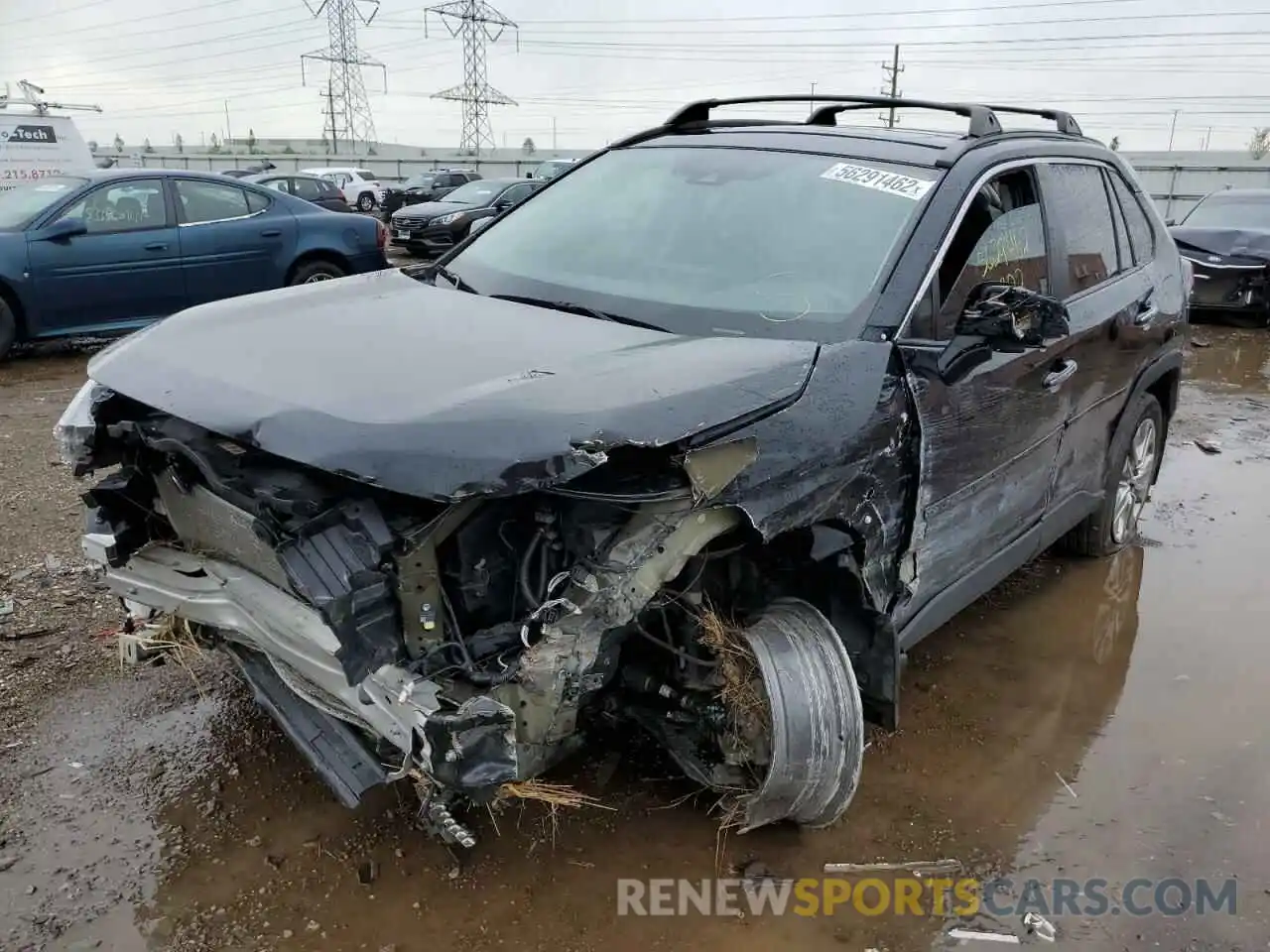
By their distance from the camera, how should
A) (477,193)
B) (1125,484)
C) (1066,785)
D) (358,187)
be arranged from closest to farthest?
(1066,785)
(1125,484)
(477,193)
(358,187)

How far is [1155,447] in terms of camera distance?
5.02 meters

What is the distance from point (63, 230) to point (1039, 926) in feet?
28.3

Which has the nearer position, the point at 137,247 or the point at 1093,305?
the point at 1093,305

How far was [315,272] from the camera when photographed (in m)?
9.73

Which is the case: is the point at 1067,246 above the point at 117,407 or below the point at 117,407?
above

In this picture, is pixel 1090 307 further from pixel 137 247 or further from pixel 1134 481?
pixel 137 247

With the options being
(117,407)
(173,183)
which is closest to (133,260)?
(173,183)

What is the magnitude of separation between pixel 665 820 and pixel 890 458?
1225mm

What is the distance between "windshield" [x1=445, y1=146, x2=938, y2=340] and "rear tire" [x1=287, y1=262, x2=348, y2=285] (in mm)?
6442

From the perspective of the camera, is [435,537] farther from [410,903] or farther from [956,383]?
[956,383]

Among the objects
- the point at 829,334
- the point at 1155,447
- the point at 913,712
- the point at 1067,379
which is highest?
the point at 829,334

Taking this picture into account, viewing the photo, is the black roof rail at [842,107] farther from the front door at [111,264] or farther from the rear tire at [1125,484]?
the front door at [111,264]

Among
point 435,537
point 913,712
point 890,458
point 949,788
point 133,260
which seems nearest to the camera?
point 435,537

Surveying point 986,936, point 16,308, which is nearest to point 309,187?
point 16,308
